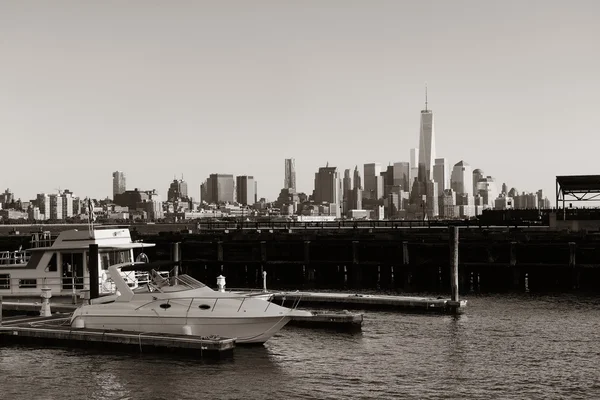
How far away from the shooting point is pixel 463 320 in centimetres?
3675

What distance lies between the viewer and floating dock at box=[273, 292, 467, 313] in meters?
38.4

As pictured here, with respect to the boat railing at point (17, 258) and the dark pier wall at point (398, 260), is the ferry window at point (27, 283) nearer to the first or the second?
the boat railing at point (17, 258)

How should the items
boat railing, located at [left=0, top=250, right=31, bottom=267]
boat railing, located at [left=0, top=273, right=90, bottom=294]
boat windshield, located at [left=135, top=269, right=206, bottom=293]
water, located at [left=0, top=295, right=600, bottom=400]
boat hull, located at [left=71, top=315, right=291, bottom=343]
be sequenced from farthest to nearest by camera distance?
boat railing, located at [left=0, top=250, right=31, bottom=267] < boat railing, located at [left=0, top=273, right=90, bottom=294] < boat windshield, located at [left=135, top=269, right=206, bottom=293] < boat hull, located at [left=71, top=315, right=291, bottom=343] < water, located at [left=0, top=295, right=600, bottom=400]

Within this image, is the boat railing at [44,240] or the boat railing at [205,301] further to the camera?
the boat railing at [44,240]

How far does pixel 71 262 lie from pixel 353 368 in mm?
16219

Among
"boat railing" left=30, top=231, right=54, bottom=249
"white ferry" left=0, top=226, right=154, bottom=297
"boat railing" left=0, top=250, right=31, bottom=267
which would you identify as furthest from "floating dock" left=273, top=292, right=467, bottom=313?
"boat railing" left=0, top=250, right=31, bottom=267

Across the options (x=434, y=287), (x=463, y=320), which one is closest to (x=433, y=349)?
(x=463, y=320)

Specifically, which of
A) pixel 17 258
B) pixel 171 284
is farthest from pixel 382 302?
pixel 17 258

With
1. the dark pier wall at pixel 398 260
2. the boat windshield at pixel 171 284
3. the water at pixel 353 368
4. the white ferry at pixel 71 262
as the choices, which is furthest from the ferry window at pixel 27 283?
the dark pier wall at pixel 398 260

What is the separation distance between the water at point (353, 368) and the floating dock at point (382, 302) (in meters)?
3.11

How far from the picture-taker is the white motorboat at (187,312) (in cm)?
2923

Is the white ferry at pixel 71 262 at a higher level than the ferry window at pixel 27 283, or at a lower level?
higher

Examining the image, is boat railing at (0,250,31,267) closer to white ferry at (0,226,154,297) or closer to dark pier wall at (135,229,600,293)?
white ferry at (0,226,154,297)

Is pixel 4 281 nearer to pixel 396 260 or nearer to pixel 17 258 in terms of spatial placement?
pixel 17 258
